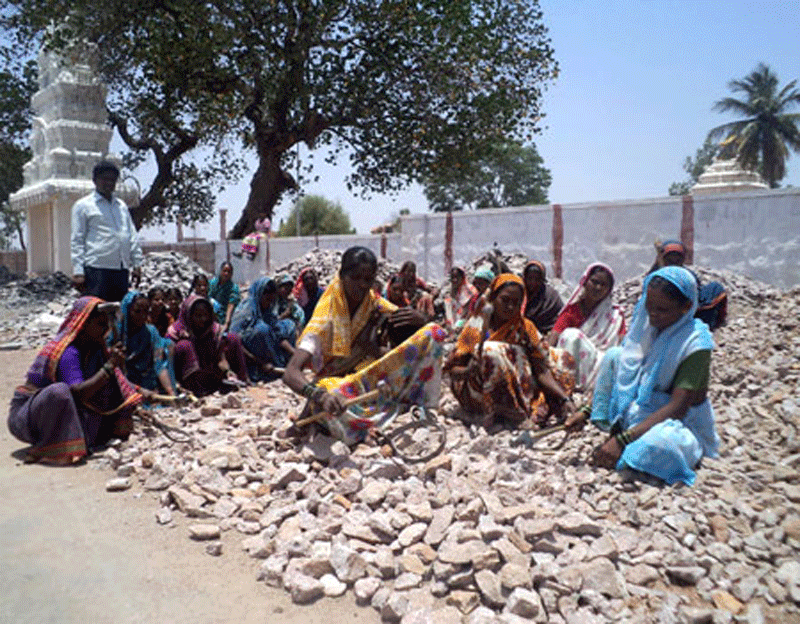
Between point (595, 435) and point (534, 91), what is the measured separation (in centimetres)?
1431

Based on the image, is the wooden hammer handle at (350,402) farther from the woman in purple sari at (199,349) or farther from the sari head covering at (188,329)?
the sari head covering at (188,329)

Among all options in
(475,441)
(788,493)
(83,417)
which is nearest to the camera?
(788,493)

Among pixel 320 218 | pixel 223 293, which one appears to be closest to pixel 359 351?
pixel 223 293

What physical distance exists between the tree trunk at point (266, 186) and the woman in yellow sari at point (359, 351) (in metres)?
14.0

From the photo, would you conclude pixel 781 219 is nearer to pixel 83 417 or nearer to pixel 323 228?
pixel 83 417

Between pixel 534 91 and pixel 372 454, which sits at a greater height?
pixel 534 91

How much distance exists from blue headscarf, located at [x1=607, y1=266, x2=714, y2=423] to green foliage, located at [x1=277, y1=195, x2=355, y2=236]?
35.4m

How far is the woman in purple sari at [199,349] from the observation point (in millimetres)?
5535

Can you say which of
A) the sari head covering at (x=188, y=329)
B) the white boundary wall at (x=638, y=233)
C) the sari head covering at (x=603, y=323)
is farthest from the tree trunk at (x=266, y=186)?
the sari head covering at (x=603, y=323)

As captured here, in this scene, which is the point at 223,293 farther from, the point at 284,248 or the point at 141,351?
the point at 284,248

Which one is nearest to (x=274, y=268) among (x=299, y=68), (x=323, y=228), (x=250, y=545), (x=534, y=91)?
(x=299, y=68)

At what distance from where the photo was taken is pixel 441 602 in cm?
253

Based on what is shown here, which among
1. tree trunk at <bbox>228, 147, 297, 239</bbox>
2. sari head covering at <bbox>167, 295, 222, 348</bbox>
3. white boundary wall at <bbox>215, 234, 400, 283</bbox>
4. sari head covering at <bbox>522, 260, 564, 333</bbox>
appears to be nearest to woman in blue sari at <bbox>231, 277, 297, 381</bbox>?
sari head covering at <bbox>167, 295, 222, 348</bbox>

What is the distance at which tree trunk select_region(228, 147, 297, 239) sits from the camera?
683 inches
